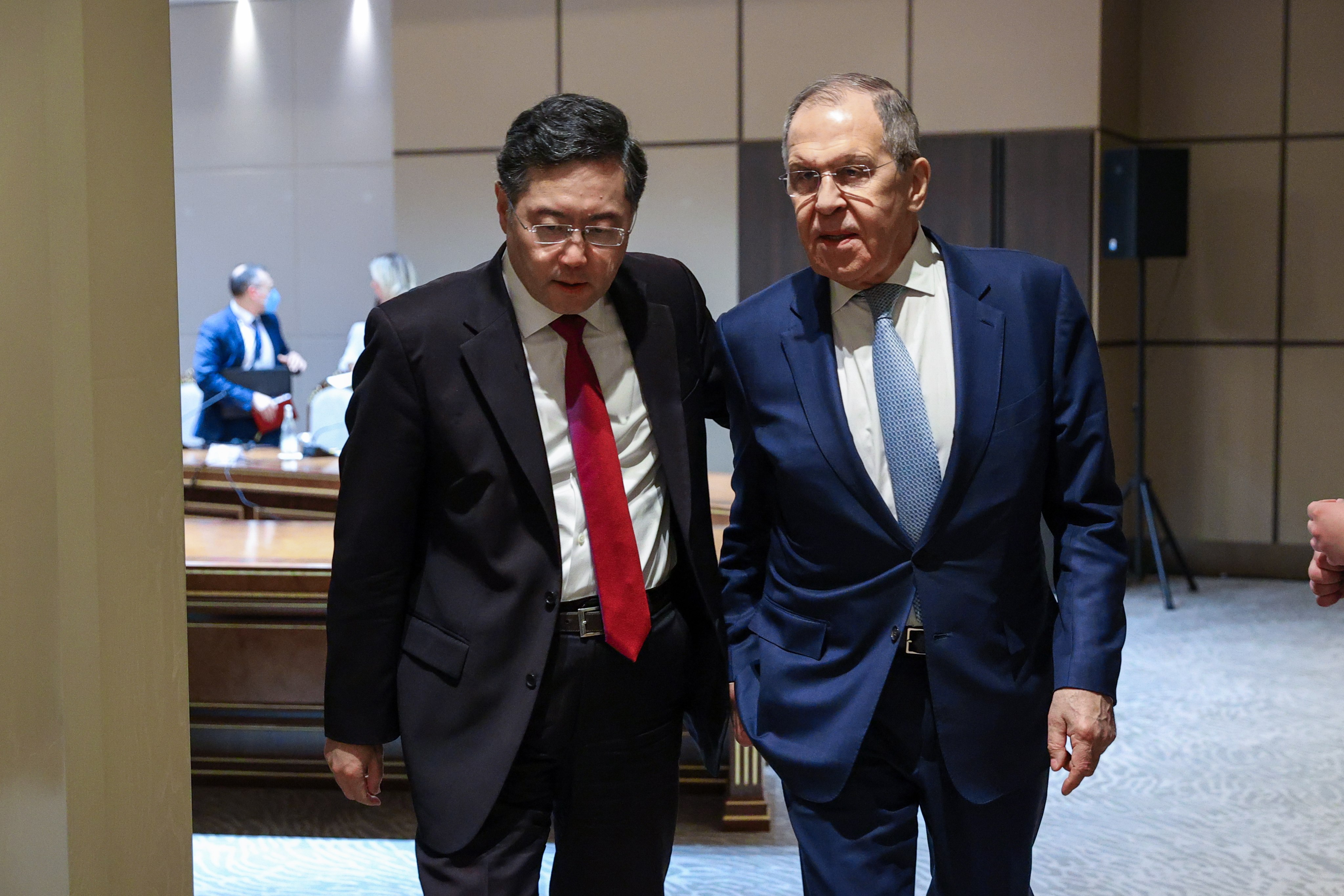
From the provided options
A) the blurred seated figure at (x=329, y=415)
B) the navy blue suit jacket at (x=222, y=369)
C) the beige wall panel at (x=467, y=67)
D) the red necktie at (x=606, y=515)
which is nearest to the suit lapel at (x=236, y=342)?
the navy blue suit jacket at (x=222, y=369)

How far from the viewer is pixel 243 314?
22.7ft

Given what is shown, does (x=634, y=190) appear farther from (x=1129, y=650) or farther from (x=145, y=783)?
(x=1129, y=650)

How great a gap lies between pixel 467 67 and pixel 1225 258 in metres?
4.11

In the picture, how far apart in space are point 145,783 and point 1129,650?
4.57 metres

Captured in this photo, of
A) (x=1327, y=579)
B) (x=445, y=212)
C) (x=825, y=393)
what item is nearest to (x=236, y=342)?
(x=445, y=212)

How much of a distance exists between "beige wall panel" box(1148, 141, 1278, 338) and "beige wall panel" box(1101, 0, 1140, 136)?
436 millimetres

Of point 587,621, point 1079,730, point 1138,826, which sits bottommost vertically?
point 1138,826

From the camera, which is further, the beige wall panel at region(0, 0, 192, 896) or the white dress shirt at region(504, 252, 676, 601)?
the white dress shirt at region(504, 252, 676, 601)

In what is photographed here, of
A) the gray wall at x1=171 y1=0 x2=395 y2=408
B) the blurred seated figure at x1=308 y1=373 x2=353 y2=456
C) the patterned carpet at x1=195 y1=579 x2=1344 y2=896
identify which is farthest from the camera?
the gray wall at x1=171 y1=0 x2=395 y2=408

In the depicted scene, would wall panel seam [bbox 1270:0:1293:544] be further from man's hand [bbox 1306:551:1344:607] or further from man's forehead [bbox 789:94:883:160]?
man's forehead [bbox 789:94:883:160]

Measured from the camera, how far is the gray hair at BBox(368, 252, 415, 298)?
258 inches

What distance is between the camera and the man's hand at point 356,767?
1.92 meters

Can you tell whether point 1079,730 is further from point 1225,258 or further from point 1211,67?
point 1211,67

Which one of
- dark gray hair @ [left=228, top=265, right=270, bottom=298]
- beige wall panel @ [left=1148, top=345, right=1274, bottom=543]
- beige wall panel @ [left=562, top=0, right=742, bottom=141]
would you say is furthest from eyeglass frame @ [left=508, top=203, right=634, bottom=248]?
beige wall panel @ [left=1148, top=345, right=1274, bottom=543]
